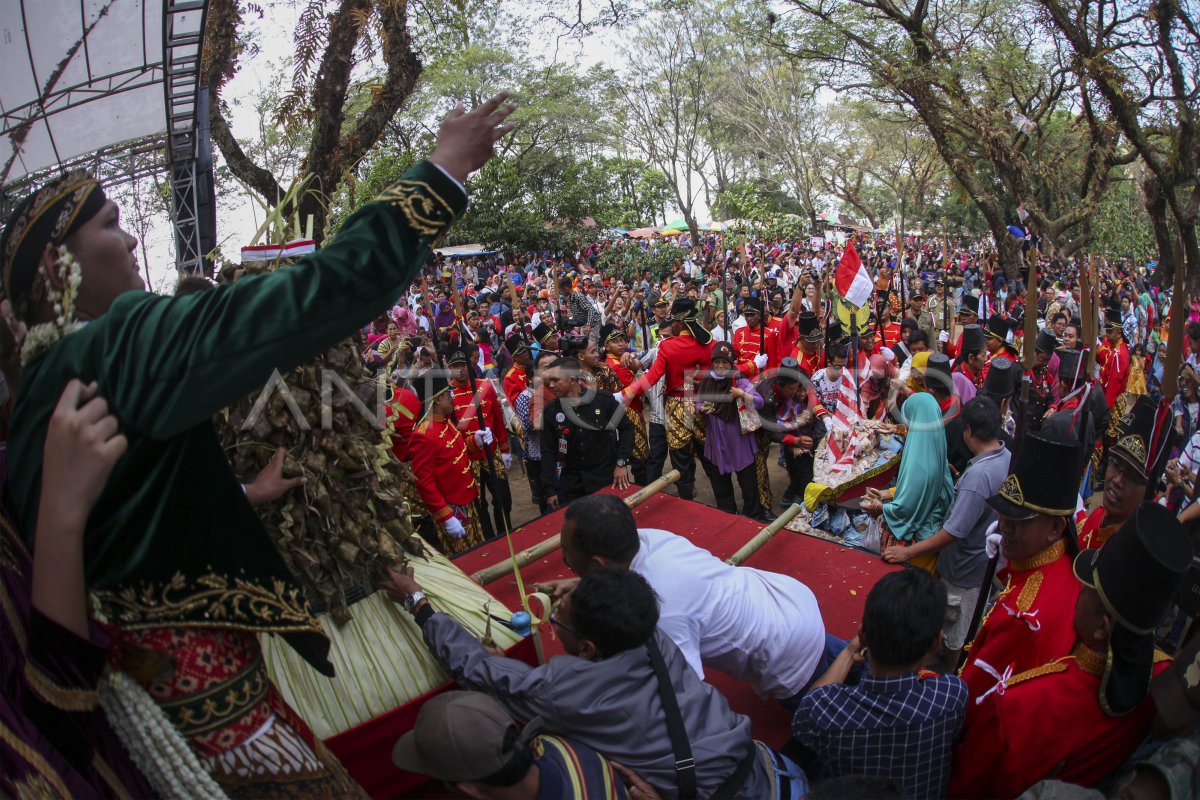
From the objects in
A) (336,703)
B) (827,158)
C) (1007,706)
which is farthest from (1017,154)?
(827,158)

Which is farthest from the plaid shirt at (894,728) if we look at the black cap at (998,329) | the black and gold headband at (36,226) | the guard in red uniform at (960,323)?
the guard in red uniform at (960,323)

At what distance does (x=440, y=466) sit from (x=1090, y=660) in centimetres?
426

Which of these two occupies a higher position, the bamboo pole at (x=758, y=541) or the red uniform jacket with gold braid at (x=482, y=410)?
the red uniform jacket with gold braid at (x=482, y=410)

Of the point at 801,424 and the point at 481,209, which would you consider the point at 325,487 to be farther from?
the point at 481,209

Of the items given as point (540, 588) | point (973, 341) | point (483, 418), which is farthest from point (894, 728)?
point (973, 341)

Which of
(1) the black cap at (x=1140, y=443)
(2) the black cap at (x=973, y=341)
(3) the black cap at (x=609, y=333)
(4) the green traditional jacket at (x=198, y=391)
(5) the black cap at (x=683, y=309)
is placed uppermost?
(4) the green traditional jacket at (x=198, y=391)

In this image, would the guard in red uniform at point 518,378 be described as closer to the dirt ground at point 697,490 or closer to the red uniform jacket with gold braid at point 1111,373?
the dirt ground at point 697,490

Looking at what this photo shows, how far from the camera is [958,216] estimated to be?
40562 mm

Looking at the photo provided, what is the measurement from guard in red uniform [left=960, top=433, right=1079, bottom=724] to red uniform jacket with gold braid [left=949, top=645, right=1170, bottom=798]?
31 centimetres

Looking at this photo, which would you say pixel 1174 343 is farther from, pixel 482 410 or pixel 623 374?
pixel 623 374

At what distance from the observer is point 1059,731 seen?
2406 mm

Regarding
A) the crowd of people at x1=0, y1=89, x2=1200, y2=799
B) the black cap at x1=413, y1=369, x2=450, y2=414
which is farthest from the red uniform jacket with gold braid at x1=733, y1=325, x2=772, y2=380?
the black cap at x1=413, y1=369, x2=450, y2=414

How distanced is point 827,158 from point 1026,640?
4223cm

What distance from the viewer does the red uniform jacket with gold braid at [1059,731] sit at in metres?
2.39
